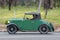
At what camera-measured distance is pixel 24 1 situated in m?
47.2

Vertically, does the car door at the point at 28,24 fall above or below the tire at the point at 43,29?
above

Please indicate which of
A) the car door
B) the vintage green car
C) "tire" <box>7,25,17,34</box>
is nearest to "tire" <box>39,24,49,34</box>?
the vintage green car

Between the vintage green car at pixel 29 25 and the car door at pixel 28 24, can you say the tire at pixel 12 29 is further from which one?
the car door at pixel 28 24

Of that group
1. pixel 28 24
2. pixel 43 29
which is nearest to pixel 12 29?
pixel 28 24

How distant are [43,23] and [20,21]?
160 centimetres

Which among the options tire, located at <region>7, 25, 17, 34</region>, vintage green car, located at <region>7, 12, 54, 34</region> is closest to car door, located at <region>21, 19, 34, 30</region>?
vintage green car, located at <region>7, 12, 54, 34</region>

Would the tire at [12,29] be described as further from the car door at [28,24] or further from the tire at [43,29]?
the tire at [43,29]

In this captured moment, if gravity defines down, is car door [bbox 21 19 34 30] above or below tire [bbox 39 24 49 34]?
above

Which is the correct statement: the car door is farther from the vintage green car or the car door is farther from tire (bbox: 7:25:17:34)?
tire (bbox: 7:25:17:34)

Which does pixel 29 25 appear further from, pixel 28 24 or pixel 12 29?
pixel 12 29

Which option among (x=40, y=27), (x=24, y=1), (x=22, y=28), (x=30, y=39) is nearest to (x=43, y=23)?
(x=40, y=27)

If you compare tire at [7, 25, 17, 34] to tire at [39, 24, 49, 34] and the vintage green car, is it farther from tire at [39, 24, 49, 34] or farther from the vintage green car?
tire at [39, 24, 49, 34]

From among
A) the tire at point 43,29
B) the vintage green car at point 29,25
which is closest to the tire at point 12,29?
the vintage green car at point 29,25

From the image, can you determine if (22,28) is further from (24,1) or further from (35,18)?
(24,1)
